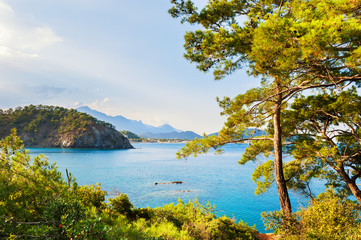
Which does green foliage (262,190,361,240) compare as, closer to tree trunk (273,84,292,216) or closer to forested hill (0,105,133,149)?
tree trunk (273,84,292,216)

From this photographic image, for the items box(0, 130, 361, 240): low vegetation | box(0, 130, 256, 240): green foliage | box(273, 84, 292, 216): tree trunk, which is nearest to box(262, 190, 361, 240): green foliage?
box(0, 130, 361, 240): low vegetation

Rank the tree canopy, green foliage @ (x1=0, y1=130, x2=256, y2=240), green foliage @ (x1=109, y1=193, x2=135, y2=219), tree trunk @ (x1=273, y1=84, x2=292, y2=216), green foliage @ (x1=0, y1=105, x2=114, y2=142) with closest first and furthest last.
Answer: green foliage @ (x1=0, y1=130, x2=256, y2=240) → the tree canopy → tree trunk @ (x1=273, y1=84, x2=292, y2=216) → green foliage @ (x1=109, y1=193, x2=135, y2=219) → green foliage @ (x1=0, y1=105, x2=114, y2=142)

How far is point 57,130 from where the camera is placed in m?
98.2

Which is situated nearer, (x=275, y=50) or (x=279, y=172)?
(x=275, y=50)

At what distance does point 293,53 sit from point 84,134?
4058 inches

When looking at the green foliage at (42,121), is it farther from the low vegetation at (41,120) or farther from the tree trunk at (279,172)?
the tree trunk at (279,172)

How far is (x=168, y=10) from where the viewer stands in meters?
7.43

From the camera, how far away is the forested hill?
92.4 m

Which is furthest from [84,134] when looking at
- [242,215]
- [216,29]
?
[216,29]

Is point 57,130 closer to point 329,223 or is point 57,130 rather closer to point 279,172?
point 279,172

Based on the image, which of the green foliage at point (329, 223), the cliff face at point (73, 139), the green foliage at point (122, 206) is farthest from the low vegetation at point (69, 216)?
the cliff face at point (73, 139)

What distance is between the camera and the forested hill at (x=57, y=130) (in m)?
92.4

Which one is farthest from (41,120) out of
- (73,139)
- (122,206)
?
(122,206)

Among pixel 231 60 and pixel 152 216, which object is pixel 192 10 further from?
pixel 152 216
